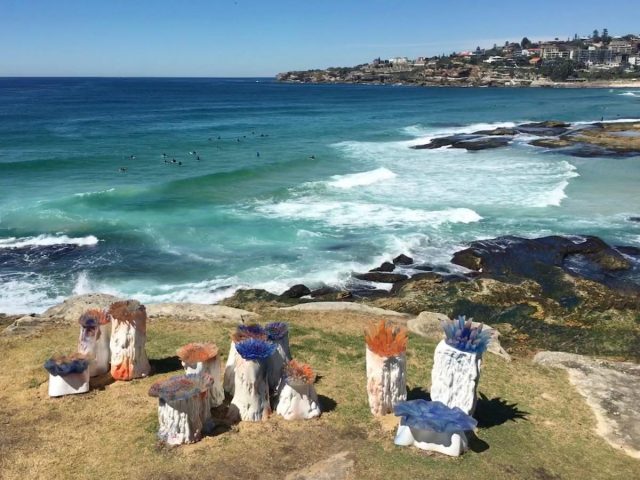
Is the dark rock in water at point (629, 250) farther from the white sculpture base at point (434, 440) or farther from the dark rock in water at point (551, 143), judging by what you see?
the dark rock in water at point (551, 143)

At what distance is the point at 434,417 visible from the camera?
8148mm

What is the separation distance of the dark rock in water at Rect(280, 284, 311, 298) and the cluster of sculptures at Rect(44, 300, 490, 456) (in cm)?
893

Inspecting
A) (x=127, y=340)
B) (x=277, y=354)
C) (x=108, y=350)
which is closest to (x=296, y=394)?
(x=277, y=354)

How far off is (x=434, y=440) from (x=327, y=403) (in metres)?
2.13

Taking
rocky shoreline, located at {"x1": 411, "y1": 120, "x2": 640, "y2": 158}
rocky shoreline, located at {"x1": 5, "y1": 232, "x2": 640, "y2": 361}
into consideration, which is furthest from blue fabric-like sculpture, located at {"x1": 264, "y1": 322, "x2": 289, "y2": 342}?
rocky shoreline, located at {"x1": 411, "y1": 120, "x2": 640, "y2": 158}

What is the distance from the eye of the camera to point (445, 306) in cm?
1819

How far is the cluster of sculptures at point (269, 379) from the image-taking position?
8.23 metres

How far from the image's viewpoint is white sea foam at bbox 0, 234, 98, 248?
80.3 ft

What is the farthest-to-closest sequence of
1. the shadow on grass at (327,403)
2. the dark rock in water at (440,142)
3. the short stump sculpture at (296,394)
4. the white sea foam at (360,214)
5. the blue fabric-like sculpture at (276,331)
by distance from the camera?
the dark rock in water at (440,142)
the white sea foam at (360,214)
the blue fabric-like sculpture at (276,331)
the shadow on grass at (327,403)
the short stump sculpture at (296,394)

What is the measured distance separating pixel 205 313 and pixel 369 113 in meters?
75.0

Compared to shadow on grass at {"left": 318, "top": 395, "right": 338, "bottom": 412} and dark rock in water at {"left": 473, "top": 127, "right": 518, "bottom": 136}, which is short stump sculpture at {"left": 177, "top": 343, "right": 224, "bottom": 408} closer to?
shadow on grass at {"left": 318, "top": 395, "right": 338, "bottom": 412}

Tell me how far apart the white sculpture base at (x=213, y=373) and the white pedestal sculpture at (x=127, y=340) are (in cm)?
140

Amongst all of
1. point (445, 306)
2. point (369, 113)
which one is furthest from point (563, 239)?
point (369, 113)

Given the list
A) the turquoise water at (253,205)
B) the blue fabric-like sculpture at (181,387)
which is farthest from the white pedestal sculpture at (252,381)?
the turquoise water at (253,205)
